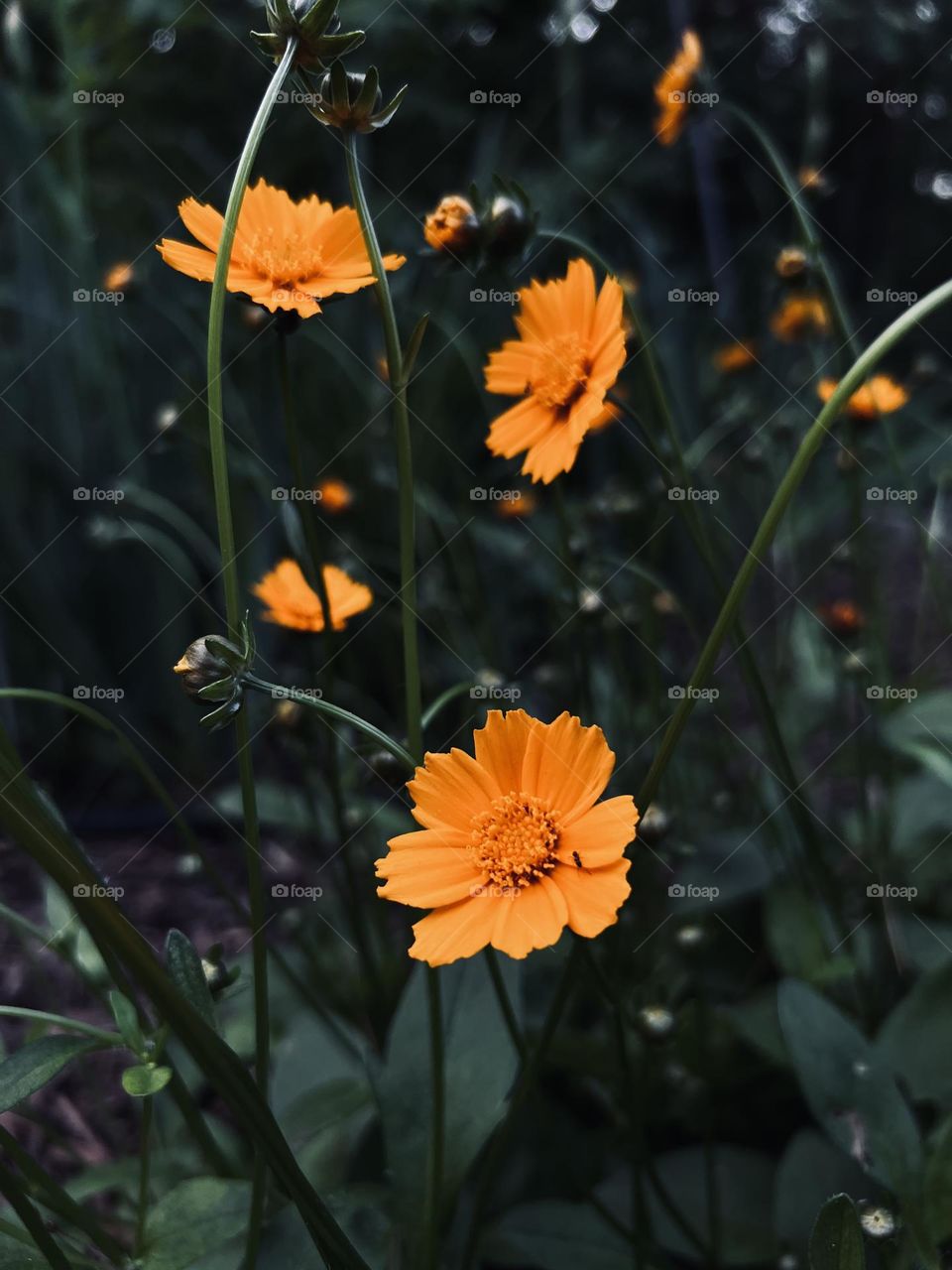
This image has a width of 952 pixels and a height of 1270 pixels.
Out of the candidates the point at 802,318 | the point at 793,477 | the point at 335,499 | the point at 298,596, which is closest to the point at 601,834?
the point at 793,477

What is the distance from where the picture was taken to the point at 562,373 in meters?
0.61

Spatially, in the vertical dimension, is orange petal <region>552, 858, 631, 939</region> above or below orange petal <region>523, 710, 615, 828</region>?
below

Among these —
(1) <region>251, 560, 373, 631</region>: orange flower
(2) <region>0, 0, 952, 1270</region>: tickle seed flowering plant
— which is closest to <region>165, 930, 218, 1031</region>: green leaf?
(2) <region>0, 0, 952, 1270</region>: tickle seed flowering plant

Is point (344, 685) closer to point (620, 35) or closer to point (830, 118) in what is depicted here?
point (620, 35)

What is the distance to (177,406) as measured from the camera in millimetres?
1212

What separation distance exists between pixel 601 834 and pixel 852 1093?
1.02ft

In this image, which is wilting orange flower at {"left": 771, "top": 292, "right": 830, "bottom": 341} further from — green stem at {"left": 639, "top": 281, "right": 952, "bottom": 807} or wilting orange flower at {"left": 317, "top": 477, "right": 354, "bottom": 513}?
green stem at {"left": 639, "top": 281, "right": 952, "bottom": 807}

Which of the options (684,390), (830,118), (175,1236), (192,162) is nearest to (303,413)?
(192,162)

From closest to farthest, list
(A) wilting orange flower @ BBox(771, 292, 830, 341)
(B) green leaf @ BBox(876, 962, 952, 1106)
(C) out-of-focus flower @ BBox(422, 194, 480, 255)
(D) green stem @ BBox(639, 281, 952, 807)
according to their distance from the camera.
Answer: (D) green stem @ BBox(639, 281, 952, 807) < (C) out-of-focus flower @ BBox(422, 194, 480, 255) < (B) green leaf @ BBox(876, 962, 952, 1106) < (A) wilting orange flower @ BBox(771, 292, 830, 341)

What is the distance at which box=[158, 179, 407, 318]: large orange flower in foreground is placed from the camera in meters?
0.51

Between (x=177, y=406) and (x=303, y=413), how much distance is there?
235mm

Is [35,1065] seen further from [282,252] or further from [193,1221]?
[282,252]

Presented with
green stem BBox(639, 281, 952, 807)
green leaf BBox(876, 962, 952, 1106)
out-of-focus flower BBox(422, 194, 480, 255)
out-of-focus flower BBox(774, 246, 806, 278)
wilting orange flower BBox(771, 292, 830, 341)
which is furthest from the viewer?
wilting orange flower BBox(771, 292, 830, 341)

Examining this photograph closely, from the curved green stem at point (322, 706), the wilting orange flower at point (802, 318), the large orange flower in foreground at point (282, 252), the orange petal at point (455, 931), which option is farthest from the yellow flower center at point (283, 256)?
the wilting orange flower at point (802, 318)
